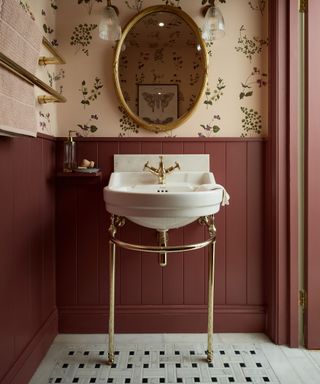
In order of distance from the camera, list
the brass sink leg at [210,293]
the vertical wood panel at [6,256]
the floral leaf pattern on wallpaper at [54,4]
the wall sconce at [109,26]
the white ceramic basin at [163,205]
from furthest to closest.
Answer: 1. the floral leaf pattern on wallpaper at [54,4]
2. the wall sconce at [109,26]
3. the brass sink leg at [210,293]
4. the white ceramic basin at [163,205]
5. the vertical wood panel at [6,256]

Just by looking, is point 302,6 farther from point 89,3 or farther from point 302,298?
point 302,298

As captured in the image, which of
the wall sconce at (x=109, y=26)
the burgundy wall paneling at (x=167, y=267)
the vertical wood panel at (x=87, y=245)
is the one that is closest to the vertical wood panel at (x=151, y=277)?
the burgundy wall paneling at (x=167, y=267)

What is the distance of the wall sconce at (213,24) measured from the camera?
1710 millimetres

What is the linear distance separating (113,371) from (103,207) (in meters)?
0.81

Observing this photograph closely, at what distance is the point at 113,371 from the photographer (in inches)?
60.4

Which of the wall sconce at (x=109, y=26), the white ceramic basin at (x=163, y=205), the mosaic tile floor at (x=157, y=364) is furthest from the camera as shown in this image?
the wall sconce at (x=109, y=26)

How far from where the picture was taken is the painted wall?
183cm

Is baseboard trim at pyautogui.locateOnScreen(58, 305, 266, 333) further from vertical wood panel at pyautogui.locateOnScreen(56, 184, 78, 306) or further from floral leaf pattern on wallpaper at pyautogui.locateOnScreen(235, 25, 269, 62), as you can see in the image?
floral leaf pattern on wallpaper at pyautogui.locateOnScreen(235, 25, 269, 62)

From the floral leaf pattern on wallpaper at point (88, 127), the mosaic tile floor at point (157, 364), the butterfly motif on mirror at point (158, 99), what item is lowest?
the mosaic tile floor at point (157, 364)

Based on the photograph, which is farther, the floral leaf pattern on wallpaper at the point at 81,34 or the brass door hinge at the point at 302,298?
the floral leaf pattern on wallpaper at the point at 81,34

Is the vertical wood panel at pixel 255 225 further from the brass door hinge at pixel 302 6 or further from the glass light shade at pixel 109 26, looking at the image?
the glass light shade at pixel 109 26

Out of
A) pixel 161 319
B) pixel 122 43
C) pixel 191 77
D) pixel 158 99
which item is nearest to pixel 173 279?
pixel 161 319

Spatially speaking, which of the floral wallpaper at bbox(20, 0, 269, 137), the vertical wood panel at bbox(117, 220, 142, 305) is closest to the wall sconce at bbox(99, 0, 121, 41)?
the floral wallpaper at bbox(20, 0, 269, 137)

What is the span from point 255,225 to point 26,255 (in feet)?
3.89
